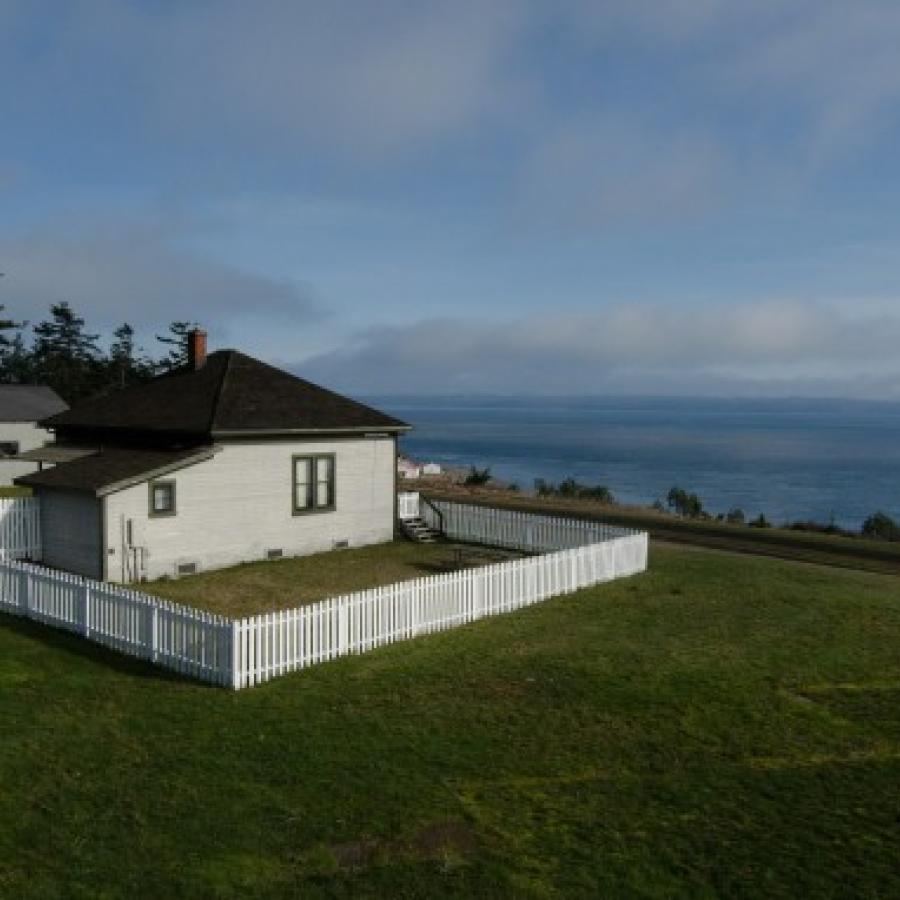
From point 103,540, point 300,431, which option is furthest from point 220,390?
point 103,540

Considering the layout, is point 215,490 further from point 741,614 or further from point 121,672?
point 741,614

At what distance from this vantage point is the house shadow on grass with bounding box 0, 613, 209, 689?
14.5m

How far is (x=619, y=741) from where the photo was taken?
11.9 metres

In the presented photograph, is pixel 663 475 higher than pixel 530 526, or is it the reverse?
pixel 530 526

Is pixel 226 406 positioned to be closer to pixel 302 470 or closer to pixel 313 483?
pixel 302 470

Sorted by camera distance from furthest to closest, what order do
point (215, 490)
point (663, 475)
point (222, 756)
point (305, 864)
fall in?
point (663, 475) < point (215, 490) < point (222, 756) < point (305, 864)

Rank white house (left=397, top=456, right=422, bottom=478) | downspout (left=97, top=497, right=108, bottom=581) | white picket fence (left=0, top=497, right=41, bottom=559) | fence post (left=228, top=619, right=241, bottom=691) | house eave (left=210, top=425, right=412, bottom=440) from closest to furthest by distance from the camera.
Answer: fence post (left=228, top=619, right=241, bottom=691) → downspout (left=97, top=497, right=108, bottom=581) → white picket fence (left=0, top=497, right=41, bottom=559) → house eave (left=210, top=425, right=412, bottom=440) → white house (left=397, top=456, right=422, bottom=478)

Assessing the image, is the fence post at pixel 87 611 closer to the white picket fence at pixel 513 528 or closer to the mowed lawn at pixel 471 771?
the mowed lawn at pixel 471 771

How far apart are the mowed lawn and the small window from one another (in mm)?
6050

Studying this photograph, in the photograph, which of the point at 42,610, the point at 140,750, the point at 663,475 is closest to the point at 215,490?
the point at 42,610

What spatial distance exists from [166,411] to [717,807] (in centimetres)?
2023

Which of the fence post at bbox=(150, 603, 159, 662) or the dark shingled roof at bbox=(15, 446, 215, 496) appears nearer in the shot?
the fence post at bbox=(150, 603, 159, 662)

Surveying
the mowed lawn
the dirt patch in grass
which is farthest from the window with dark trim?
the dirt patch in grass

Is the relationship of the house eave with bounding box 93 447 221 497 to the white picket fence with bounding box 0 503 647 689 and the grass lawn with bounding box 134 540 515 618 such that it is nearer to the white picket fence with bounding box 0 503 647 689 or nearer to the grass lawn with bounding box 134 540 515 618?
the grass lawn with bounding box 134 540 515 618
